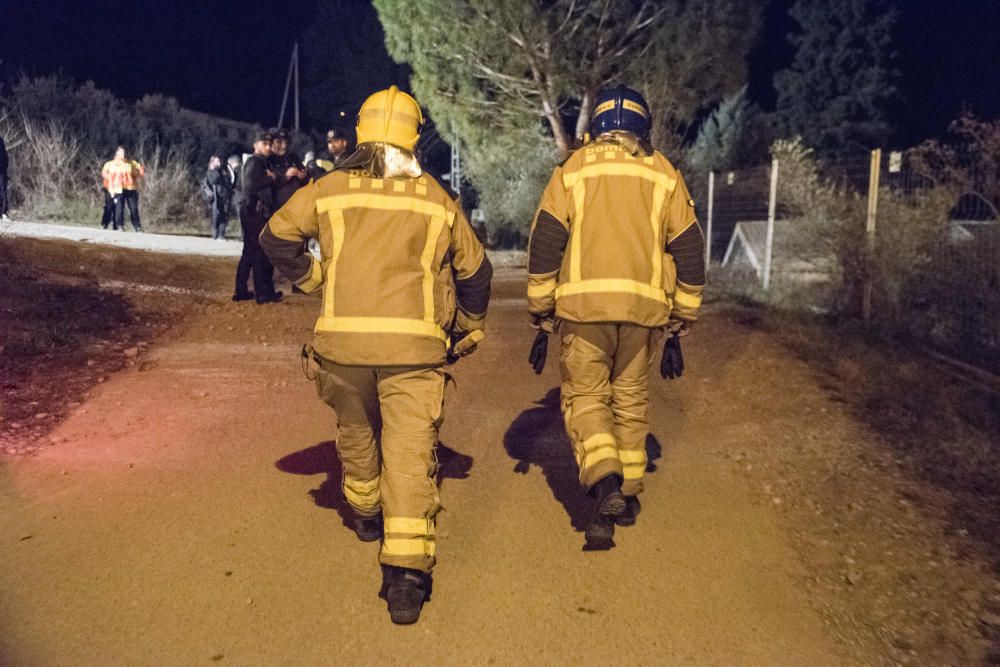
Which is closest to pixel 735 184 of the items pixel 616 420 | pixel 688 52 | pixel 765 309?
pixel 765 309

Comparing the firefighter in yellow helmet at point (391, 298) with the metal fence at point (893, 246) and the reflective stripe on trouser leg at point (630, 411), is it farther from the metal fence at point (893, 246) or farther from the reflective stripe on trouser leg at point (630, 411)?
the metal fence at point (893, 246)

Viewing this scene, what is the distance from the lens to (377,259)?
364cm

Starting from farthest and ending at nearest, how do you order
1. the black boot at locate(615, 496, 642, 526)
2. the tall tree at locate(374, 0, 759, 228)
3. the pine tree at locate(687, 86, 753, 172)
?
1. the pine tree at locate(687, 86, 753, 172)
2. the tall tree at locate(374, 0, 759, 228)
3. the black boot at locate(615, 496, 642, 526)

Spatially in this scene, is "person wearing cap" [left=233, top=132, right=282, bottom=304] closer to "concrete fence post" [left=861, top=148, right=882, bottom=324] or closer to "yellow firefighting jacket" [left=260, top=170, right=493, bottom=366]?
"yellow firefighting jacket" [left=260, top=170, right=493, bottom=366]

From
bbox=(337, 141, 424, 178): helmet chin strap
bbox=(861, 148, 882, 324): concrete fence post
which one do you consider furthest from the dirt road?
bbox=(861, 148, 882, 324): concrete fence post

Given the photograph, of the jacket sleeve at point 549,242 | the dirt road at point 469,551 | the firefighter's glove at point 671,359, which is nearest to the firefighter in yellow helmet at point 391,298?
the dirt road at point 469,551

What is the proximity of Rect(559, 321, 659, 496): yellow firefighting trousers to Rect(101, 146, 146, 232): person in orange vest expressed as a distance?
15173 millimetres

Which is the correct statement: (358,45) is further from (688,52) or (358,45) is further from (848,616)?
(848,616)

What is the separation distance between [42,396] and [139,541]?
2.70 meters

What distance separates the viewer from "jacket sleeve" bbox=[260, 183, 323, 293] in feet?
12.3

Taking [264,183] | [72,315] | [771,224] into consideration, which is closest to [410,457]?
[72,315]

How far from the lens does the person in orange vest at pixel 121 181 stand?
17.4 meters

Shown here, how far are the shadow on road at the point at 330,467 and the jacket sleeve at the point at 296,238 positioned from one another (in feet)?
4.19

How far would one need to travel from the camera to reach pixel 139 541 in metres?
4.14
